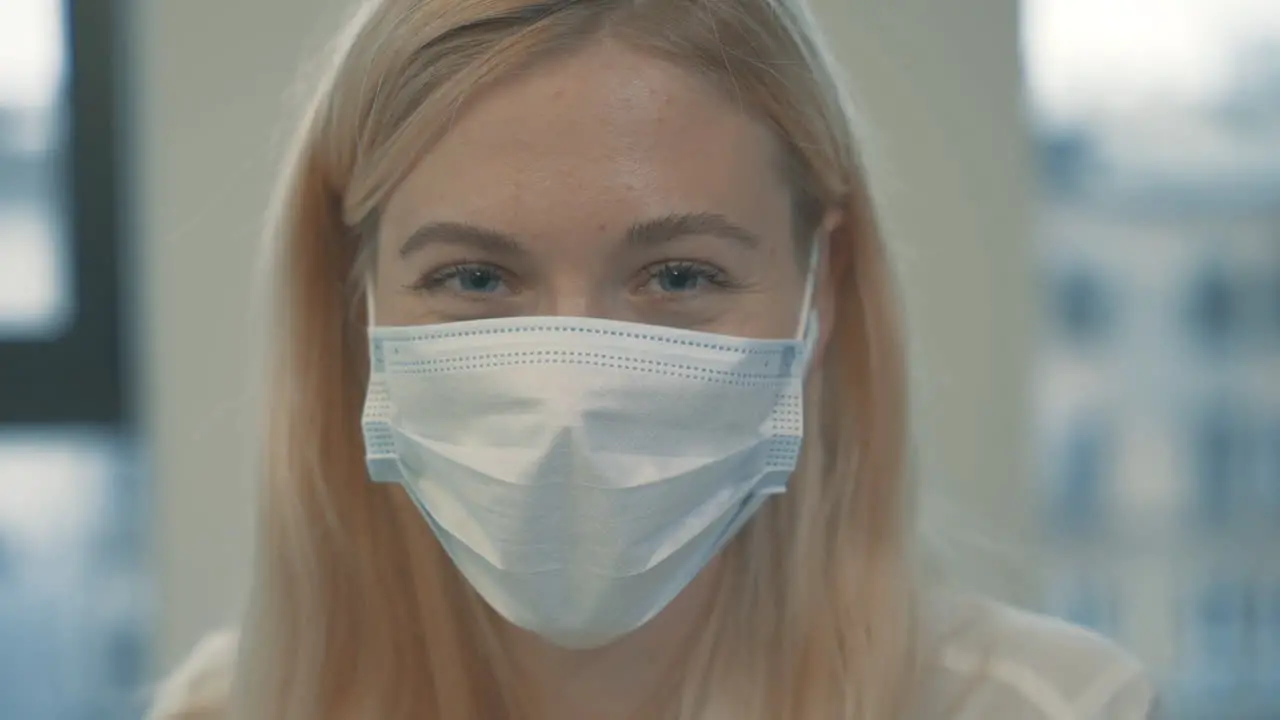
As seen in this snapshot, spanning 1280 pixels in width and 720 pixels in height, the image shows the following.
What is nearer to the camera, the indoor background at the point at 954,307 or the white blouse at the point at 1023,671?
the white blouse at the point at 1023,671

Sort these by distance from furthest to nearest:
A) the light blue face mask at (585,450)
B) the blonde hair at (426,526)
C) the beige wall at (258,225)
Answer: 1. the beige wall at (258,225)
2. the blonde hair at (426,526)
3. the light blue face mask at (585,450)

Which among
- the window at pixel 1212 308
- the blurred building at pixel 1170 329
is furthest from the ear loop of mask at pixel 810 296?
the window at pixel 1212 308

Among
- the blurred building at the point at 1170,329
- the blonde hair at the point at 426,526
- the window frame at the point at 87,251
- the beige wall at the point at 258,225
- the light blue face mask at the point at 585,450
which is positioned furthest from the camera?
the blurred building at the point at 1170,329

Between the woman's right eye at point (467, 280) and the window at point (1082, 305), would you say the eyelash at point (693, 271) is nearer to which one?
the woman's right eye at point (467, 280)

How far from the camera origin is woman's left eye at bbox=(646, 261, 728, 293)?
101 cm

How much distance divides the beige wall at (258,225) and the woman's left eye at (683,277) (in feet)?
2.88

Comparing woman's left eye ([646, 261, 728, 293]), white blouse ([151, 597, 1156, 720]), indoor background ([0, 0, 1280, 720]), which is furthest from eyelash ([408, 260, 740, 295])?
indoor background ([0, 0, 1280, 720])

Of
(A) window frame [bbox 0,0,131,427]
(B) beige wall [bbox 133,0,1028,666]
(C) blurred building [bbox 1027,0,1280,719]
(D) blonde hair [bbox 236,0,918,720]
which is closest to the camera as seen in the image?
(D) blonde hair [bbox 236,0,918,720]

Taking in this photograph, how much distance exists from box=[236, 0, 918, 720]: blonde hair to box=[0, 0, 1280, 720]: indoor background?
0.62 meters

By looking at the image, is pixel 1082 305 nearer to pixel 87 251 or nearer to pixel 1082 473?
pixel 1082 473

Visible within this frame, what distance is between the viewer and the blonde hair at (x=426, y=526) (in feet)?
3.50

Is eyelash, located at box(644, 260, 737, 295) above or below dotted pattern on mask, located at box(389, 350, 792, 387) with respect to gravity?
above

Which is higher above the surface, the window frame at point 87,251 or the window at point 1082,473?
the window frame at point 87,251

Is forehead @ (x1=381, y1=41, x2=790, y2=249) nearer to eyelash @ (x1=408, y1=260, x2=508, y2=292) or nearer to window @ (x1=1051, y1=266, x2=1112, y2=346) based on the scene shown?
eyelash @ (x1=408, y1=260, x2=508, y2=292)
